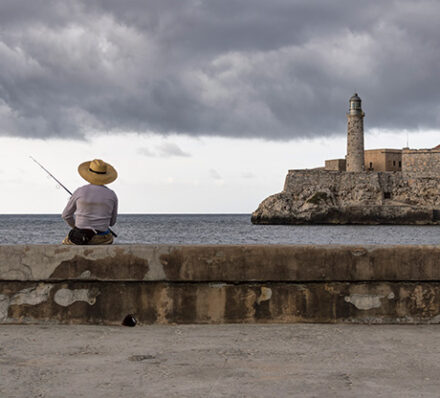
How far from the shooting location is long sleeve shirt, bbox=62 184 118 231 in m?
5.38

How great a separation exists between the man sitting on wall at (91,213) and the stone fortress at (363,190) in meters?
71.9

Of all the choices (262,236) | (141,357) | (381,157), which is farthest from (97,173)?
(381,157)

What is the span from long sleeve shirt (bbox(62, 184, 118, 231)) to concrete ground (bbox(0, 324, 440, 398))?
1075 mm

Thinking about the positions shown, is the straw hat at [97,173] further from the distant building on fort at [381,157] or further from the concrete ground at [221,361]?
the distant building on fort at [381,157]

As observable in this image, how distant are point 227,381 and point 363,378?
75 centimetres

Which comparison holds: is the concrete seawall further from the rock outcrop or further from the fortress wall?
the fortress wall

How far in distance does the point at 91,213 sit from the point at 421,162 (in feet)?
255

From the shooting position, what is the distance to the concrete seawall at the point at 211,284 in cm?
481

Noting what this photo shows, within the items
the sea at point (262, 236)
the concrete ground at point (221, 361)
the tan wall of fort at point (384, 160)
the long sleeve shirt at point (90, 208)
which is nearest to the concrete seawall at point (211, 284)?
the concrete ground at point (221, 361)

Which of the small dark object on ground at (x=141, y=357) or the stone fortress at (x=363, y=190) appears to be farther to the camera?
the stone fortress at (x=363, y=190)

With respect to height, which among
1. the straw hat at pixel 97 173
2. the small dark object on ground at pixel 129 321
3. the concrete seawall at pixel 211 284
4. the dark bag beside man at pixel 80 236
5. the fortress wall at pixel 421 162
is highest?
the fortress wall at pixel 421 162

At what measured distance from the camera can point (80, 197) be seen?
5371mm

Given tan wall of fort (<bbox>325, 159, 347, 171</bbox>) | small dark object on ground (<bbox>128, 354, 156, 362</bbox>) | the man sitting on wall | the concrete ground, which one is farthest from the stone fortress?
small dark object on ground (<bbox>128, 354, 156, 362</bbox>)

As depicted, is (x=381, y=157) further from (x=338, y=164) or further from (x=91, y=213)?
(x=91, y=213)
